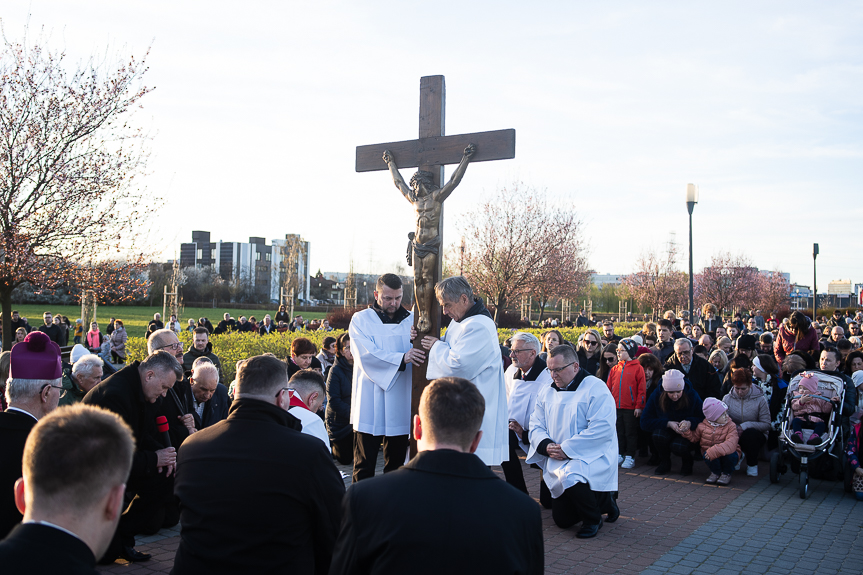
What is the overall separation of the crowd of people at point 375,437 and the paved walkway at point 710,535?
23 centimetres

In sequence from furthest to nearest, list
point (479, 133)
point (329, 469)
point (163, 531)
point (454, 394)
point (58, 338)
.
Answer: point (58, 338) → point (163, 531) → point (479, 133) → point (329, 469) → point (454, 394)

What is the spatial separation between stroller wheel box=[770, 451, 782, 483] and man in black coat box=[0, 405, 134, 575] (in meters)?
8.07

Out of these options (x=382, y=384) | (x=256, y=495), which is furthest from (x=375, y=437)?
(x=256, y=495)

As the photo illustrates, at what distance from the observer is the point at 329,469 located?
2.75 m

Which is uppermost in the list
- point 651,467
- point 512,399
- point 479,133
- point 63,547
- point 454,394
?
point 479,133

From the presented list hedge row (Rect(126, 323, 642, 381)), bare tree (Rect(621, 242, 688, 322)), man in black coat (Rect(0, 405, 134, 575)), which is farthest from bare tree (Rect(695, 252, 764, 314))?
man in black coat (Rect(0, 405, 134, 575))

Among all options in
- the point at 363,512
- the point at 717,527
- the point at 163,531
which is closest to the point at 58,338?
the point at 163,531

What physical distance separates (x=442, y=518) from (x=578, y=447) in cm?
427

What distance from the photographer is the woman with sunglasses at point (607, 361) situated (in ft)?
31.6

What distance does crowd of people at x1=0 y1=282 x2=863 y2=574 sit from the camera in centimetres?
196

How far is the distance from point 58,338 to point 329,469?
17.4m

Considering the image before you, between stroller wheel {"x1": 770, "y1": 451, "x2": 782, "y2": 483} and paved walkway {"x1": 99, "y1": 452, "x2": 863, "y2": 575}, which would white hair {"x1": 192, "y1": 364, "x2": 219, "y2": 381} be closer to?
paved walkway {"x1": 99, "y1": 452, "x2": 863, "y2": 575}

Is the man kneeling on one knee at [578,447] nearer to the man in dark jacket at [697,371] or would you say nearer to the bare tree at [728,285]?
the man in dark jacket at [697,371]

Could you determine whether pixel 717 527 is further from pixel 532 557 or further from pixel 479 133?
pixel 532 557
